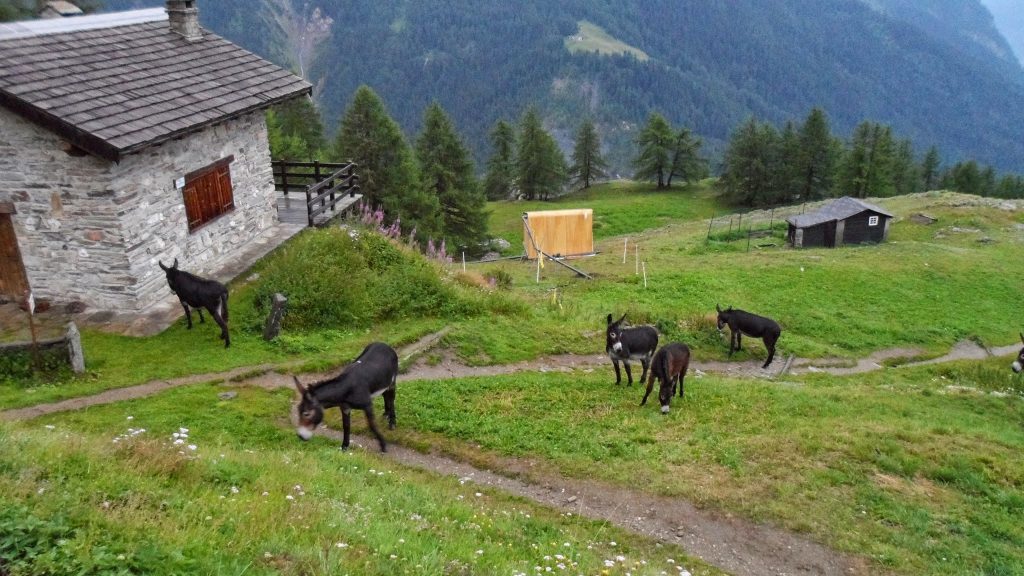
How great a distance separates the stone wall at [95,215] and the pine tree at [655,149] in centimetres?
8855

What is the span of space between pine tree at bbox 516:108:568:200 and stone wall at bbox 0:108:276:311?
8004 centimetres

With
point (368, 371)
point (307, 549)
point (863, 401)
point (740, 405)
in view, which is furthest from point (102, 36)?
point (863, 401)

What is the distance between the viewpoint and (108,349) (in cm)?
1680

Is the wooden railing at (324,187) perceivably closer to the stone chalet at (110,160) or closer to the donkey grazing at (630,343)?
the stone chalet at (110,160)

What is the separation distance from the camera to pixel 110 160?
17.0m

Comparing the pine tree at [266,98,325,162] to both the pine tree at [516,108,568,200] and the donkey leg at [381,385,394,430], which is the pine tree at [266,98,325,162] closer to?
the pine tree at [516,108,568,200]

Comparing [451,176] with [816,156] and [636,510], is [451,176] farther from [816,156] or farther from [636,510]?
[636,510]

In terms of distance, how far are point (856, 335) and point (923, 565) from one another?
64.5 ft

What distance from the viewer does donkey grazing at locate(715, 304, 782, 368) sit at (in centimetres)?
2323

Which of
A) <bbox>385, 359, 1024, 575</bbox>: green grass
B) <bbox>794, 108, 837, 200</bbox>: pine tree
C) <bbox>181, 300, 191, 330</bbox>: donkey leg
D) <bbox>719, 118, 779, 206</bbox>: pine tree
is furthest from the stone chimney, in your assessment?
<bbox>794, 108, 837, 200</bbox>: pine tree

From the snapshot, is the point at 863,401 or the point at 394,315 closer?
the point at 863,401

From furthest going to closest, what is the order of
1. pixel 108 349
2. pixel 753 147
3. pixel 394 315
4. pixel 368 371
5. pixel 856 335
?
pixel 753 147 → pixel 856 335 → pixel 394 315 → pixel 108 349 → pixel 368 371

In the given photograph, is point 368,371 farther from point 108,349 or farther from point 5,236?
point 5,236

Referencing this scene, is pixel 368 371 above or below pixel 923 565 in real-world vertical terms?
above
